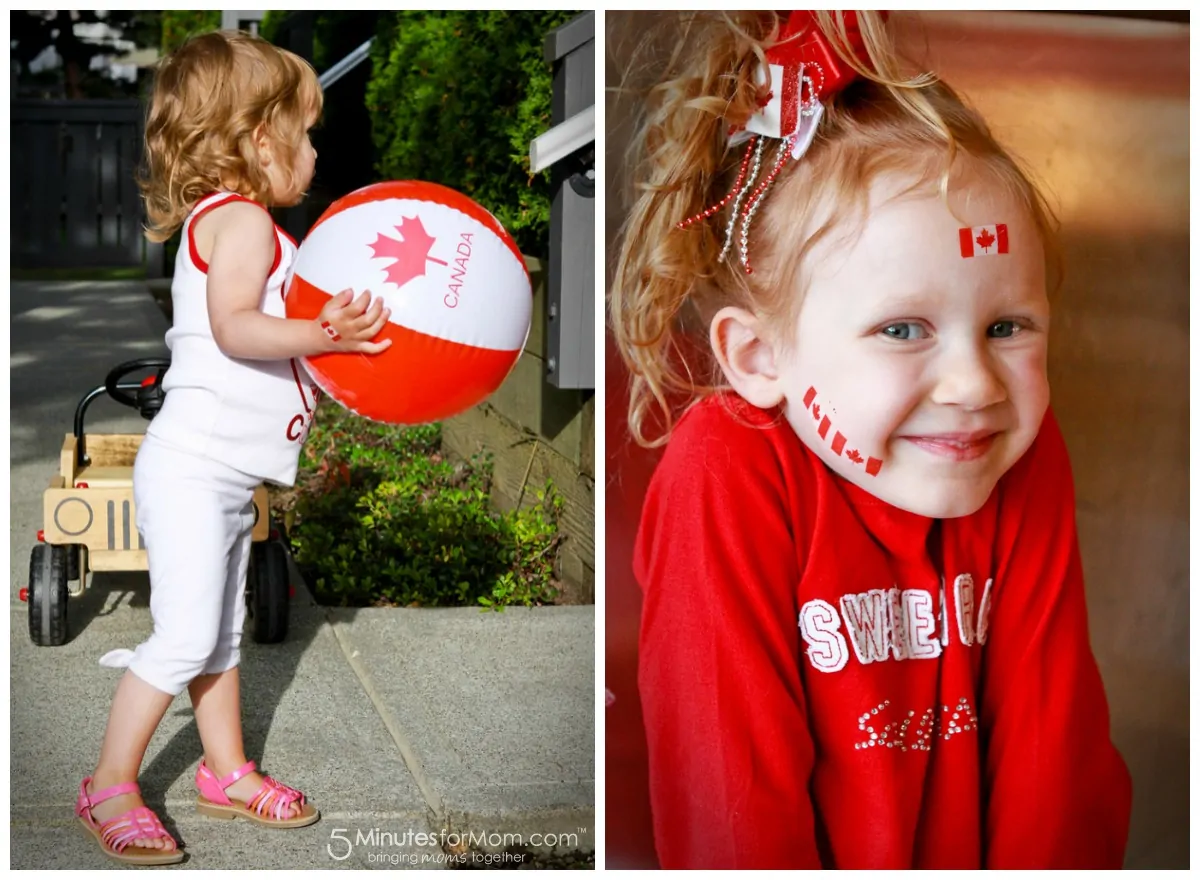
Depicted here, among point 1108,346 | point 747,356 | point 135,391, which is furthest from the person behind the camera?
point 135,391

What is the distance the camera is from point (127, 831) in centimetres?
318

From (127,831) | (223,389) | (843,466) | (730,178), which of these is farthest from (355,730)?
(730,178)

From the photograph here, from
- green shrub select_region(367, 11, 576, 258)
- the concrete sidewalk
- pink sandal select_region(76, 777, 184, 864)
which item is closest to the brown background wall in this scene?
the concrete sidewalk

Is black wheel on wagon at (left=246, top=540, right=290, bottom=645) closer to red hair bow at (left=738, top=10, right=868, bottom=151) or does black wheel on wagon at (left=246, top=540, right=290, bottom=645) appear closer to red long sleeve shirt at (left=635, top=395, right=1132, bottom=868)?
red long sleeve shirt at (left=635, top=395, right=1132, bottom=868)

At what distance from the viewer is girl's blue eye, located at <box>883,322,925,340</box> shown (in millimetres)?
2668

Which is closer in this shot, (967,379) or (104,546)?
(967,379)

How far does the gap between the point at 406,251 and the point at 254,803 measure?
1.37 metres

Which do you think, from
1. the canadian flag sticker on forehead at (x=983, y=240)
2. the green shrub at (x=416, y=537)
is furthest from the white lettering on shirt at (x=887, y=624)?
the green shrub at (x=416, y=537)

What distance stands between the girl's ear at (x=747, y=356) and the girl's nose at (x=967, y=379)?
0.99 feet

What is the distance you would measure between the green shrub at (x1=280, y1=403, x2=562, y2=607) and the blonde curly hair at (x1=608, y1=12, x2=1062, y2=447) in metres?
2.30

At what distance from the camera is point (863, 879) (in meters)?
2.80

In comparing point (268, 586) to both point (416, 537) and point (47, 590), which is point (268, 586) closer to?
point (47, 590)

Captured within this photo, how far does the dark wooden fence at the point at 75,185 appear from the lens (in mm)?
13695

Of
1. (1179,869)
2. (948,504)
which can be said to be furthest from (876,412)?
(1179,869)
